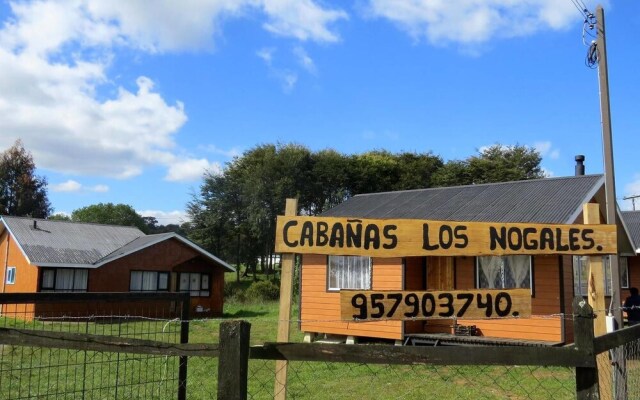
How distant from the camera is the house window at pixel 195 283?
2873 centimetres

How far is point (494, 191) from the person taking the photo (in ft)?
55.0

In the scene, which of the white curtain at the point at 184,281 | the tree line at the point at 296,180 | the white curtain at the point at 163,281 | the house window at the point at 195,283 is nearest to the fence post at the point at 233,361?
the white curtain at the point at 163,281

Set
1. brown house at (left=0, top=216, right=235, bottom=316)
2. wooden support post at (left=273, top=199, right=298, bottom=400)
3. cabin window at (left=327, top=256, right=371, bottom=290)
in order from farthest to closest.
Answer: brown house at (left=0, top=216, right=235, bottom=316)
cabin window at (left=327, top=256, right=371, bottom=290)
wooden support post at (left=273, top=199, right=298, bottom=400)

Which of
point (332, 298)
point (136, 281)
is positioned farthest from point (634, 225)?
point (136, 281)

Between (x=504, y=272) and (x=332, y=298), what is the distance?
4813mm

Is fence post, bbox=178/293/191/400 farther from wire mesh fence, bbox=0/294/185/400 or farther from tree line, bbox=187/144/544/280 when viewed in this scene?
tree line, bbox=187/144/544/280

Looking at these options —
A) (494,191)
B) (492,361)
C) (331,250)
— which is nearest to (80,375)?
(331,250)

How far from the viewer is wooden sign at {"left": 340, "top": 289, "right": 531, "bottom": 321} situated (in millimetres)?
4305

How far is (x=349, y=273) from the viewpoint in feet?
51.8

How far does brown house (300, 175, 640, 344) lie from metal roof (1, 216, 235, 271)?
13.4 meters

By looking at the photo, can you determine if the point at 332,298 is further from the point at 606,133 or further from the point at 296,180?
the point at 296,180

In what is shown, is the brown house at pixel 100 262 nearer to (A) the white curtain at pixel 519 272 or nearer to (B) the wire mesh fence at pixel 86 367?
(B) the wire mesh fence at pixel 86 367

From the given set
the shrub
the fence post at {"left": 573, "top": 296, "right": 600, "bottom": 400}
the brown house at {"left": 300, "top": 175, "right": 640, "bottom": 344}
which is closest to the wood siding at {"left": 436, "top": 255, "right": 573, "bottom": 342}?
the brown house at {"left": 300, "top": 175, "right": 640, "bottom": 344}

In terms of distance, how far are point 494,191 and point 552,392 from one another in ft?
28.8
